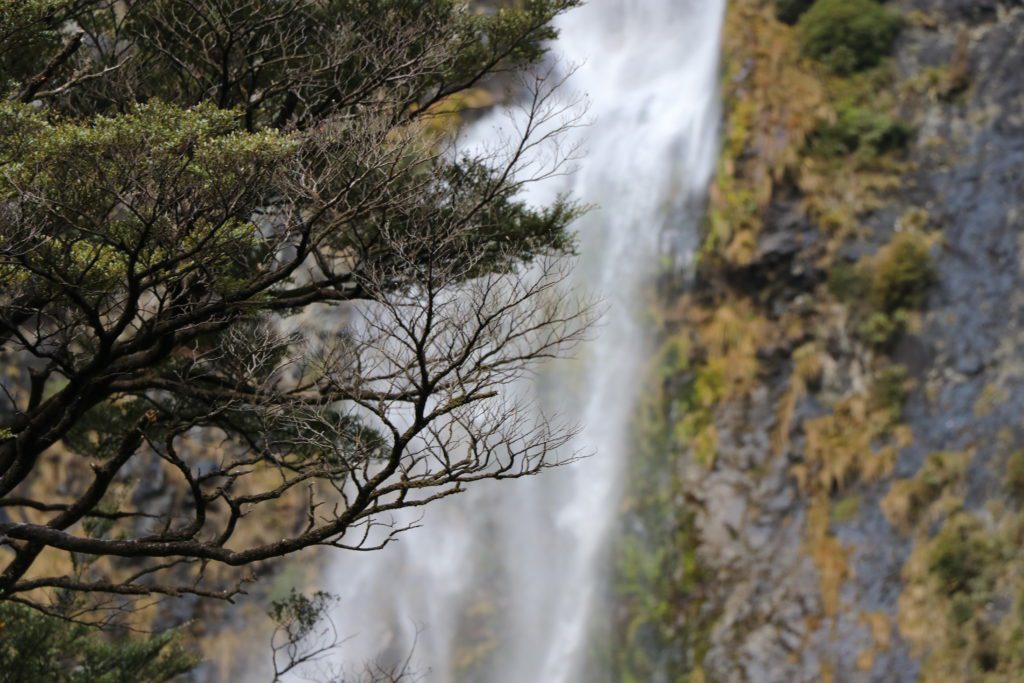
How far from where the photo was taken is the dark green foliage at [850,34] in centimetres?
1855

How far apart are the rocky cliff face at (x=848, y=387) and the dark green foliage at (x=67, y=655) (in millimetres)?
7867

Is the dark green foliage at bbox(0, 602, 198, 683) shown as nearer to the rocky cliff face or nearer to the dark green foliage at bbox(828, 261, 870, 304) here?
the rocky cliff face

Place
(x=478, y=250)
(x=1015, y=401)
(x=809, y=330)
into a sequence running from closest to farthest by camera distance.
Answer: (x=478, y=250), (x=1015, y=401), (x=809, y=330)

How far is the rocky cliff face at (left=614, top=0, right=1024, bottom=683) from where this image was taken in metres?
12.9

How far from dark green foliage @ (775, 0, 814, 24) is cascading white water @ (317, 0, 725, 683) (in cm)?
133

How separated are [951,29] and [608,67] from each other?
276 inches

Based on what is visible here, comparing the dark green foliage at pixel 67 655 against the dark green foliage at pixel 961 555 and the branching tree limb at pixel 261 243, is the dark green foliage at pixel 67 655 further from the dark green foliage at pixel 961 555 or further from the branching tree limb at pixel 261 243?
the dark green foliage at pixel 961 555

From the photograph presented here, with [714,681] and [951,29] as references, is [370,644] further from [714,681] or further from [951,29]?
[951,29]

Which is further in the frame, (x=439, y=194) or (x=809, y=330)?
(x=809, y=330)

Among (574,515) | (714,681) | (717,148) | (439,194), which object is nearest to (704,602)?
(714,681)

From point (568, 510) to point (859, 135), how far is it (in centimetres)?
754

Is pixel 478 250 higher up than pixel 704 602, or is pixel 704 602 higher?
pixel 704 602

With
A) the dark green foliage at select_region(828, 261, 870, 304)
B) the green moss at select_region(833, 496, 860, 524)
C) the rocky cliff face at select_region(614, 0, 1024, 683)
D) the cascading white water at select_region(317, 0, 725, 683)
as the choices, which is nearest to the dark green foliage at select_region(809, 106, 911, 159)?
the rocky cliff face at select_region(614, 0, 1024, 683)

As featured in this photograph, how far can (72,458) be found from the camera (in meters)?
17.8
